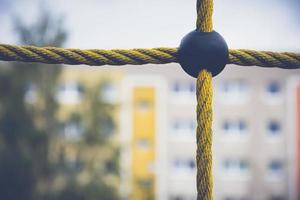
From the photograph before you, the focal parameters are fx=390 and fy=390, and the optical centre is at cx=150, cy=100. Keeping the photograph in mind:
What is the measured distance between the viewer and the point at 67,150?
5.95m

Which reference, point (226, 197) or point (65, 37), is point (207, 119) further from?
point (226, 197)

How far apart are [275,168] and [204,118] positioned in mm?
10235

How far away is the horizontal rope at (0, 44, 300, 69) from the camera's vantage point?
0.50m

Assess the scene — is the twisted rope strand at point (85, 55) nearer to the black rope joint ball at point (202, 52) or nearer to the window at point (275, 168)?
the black rope joint ball at point (202, 52)

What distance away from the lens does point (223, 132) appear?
32.3ft

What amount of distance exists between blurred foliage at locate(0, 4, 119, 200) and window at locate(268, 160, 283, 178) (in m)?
5.53

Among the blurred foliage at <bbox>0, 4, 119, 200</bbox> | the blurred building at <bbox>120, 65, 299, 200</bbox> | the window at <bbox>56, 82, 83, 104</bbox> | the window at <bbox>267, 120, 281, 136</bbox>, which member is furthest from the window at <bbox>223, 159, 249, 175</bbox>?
the blurred foliage at <bbox>0, 4, 119, 200</bbox>

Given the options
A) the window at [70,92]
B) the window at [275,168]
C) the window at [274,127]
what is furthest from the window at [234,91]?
the window at [70,92]

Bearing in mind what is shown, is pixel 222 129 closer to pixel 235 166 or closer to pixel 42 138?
pixel 235 166

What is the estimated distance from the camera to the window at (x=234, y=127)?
9891 millimetres

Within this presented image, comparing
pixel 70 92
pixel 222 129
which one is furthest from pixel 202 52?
pixel 70 92

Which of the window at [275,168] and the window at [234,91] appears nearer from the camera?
the window at [234,91]

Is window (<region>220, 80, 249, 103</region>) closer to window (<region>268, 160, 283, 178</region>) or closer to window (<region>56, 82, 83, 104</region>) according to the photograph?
window (<region>268, 160, 283, 178</region>)

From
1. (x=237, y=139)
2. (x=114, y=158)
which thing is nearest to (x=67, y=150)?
(x=114, y=158)
